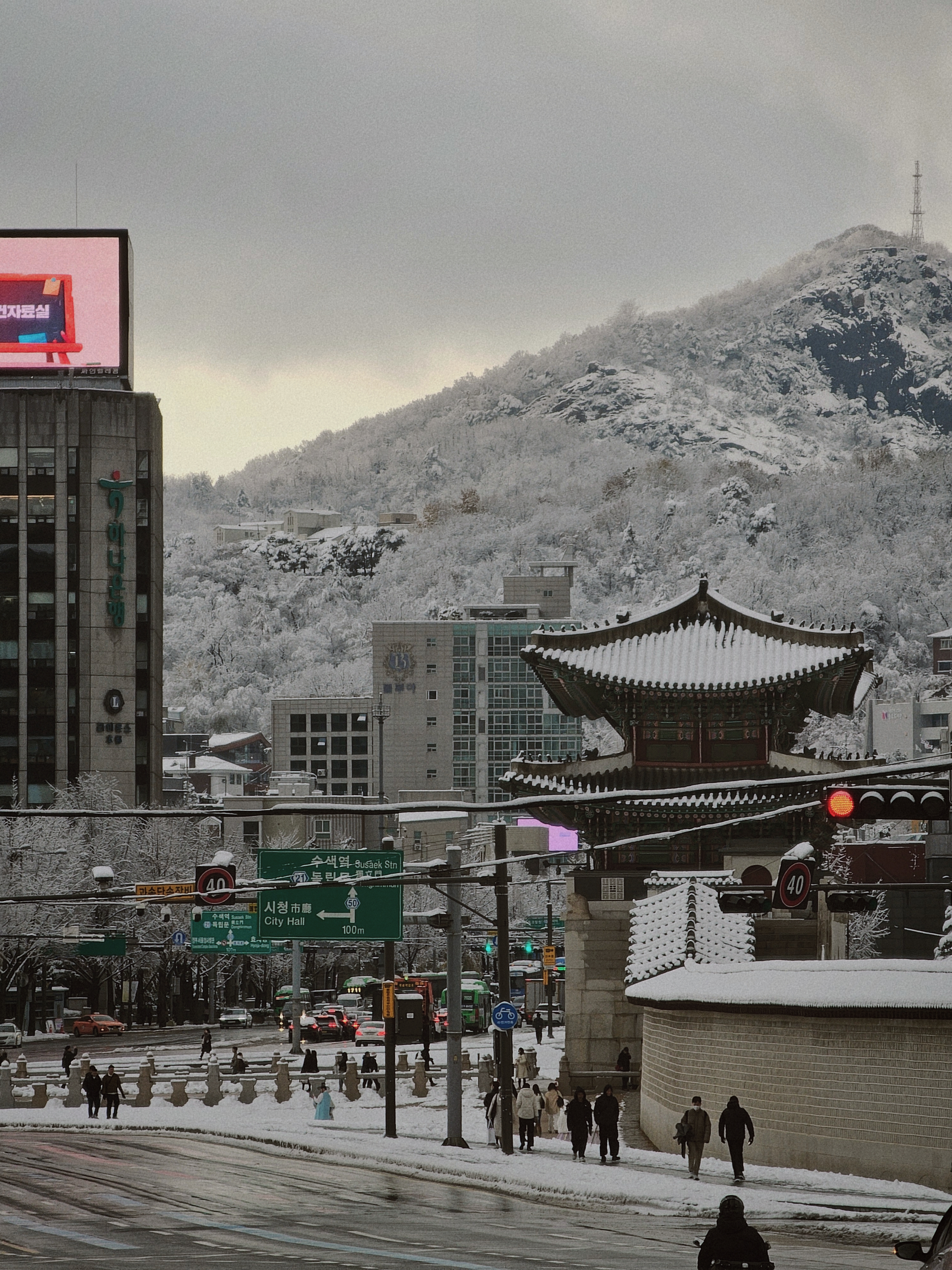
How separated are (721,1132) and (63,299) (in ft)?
324

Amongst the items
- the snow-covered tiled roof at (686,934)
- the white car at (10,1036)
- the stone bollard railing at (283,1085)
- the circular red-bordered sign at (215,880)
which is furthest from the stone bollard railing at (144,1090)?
the white car at (10,1036)

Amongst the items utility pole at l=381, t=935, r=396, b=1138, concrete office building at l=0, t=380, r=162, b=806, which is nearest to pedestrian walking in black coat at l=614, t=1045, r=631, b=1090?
utility pole at l=381, t=935, r=396, b=1138

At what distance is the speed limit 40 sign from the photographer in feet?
117

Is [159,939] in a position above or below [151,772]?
below

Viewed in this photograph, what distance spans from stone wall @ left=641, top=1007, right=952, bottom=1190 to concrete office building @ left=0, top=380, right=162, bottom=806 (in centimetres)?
9073

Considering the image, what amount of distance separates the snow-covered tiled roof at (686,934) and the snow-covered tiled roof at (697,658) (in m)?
6.94

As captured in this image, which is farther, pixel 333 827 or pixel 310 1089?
pixel 333 827

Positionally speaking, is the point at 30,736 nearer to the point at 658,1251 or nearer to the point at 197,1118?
the point at 197,1118

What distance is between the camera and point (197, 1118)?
50438 mm

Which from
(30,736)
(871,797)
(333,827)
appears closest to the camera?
(871,797)

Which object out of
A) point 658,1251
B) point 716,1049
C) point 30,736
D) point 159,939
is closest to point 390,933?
point 716,1049

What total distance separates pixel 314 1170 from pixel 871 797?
18580 mm

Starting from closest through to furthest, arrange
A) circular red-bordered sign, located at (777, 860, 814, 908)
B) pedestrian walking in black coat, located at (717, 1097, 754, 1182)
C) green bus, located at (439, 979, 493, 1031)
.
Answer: pedestrian walking in black coat, located at (717, 1097, 754, 1182) < circular red-bordered sign, located at (777, 860, 814, 908) < green bus, located at (439, 979, 493, 1031)

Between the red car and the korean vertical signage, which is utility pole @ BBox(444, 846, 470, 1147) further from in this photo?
the korean vertical signage
